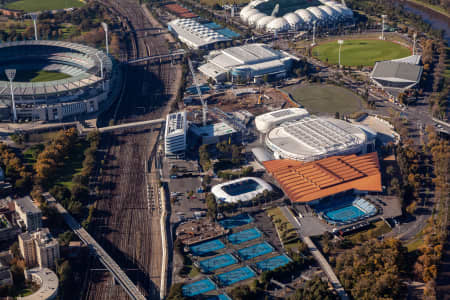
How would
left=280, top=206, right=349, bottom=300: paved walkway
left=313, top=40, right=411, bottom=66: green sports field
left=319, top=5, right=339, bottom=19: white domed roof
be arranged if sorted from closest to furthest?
left=280, top=206, right=349, bottom=300: paved walkway
left=313, top=40, right=411, bottom=66: green sports field
left=319, top=5, right=339, bottom=19: white domed roof

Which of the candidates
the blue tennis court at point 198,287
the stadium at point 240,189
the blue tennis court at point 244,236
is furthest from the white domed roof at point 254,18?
the blue tennis court at point 198,287

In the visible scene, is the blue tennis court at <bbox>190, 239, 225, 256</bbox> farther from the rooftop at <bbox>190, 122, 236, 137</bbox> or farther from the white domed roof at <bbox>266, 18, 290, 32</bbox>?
the white domed roof at <bbox>266, 18, 290, 32</bbox>

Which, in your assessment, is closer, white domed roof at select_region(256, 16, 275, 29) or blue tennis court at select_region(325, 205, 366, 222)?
blue tennis court at select_region(325, 205, 366, 222)

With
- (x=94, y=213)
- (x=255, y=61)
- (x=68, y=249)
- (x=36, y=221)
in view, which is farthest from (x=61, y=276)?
(x=255, y=61)

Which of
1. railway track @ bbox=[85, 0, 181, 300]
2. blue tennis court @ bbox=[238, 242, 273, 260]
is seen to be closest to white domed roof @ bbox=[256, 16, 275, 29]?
railway track @ bbox=[85, 0, 181, 300]

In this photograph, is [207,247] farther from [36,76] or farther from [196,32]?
[196,32]

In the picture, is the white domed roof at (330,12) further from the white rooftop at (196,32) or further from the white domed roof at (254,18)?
the white rooftop at (196,32)
